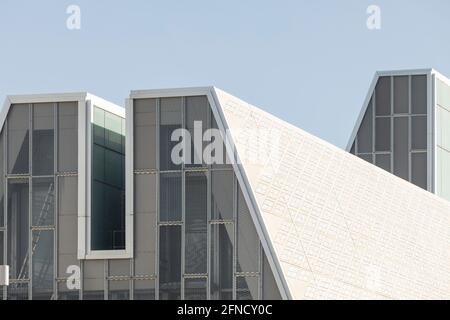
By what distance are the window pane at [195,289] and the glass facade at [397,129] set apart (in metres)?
29.4

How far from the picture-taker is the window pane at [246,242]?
144 ft

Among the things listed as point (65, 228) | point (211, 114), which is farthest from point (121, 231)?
point (211, 114)

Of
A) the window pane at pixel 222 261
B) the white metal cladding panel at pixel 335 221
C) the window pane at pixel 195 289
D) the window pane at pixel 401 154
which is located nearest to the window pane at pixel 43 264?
the window pane at pixel 195 289

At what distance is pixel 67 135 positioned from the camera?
46000 millimetres

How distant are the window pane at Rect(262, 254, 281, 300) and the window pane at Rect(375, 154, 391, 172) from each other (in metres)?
29.3

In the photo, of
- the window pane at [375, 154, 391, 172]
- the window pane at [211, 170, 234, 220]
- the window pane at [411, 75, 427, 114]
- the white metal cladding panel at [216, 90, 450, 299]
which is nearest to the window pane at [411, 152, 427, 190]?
the window pane at [375, 154, 391, 172]

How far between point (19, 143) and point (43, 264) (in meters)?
3.90

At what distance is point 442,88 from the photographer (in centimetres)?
7394

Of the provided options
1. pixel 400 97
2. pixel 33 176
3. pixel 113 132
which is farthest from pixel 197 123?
pixel 400 97

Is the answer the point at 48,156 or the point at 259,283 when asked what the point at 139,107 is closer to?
the point at 48,156

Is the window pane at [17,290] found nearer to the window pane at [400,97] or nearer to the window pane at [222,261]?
the window pane at [222,261]

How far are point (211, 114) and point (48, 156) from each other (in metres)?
5.44

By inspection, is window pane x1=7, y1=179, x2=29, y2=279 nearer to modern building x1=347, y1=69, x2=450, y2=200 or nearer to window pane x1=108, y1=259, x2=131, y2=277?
window pane x1=108, y1=259, x2=131, y2=277
